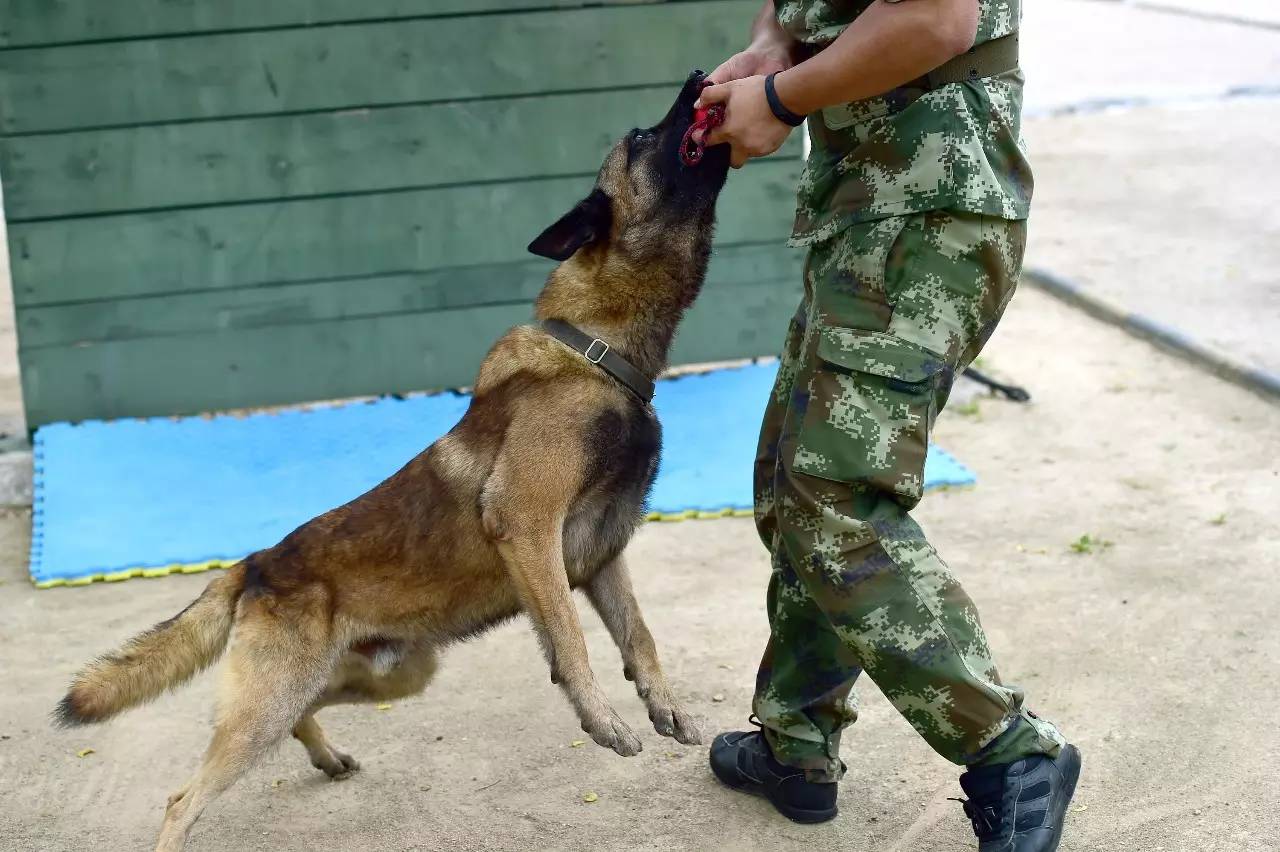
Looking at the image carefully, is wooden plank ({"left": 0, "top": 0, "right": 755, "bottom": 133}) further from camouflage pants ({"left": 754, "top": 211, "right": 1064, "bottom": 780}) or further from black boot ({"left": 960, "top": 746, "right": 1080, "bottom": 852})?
black boot ({"left": 960, "top": 746, "right": 1080, "bottom": 852})

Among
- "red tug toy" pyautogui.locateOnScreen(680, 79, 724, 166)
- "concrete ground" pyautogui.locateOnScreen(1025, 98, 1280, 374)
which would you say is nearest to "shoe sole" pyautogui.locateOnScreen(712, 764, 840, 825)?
"red tug toy" pyautogui.locateOnScreen(680, 79, 724, 166)

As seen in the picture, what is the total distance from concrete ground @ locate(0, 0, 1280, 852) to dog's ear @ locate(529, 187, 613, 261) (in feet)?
4.36

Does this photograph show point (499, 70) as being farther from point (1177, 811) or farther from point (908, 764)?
point (1177, 811)

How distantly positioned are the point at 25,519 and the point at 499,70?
105 inches

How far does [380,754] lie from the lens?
364cm

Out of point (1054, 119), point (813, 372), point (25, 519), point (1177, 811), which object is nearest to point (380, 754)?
point (813, 372)

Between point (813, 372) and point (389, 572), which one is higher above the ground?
point (813, 372)

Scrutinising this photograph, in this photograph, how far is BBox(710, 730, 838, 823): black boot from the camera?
10.6 feet

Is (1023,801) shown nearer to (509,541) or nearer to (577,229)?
(509,541)

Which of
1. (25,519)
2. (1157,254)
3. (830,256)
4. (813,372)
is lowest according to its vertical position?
(25,519)

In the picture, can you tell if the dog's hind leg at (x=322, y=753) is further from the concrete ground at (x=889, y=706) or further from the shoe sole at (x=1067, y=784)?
the shoe sole at (x=1067, y=784)

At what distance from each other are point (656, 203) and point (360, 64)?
300 centimetres

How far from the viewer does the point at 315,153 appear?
5898 mm

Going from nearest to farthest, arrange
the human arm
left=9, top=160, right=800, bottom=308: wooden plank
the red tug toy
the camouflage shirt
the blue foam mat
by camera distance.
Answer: the human arm
the camouflage shirt
the red tug toy
the blue foam mat
left=9, top=160, right=800, bottom=308: wooden plank
